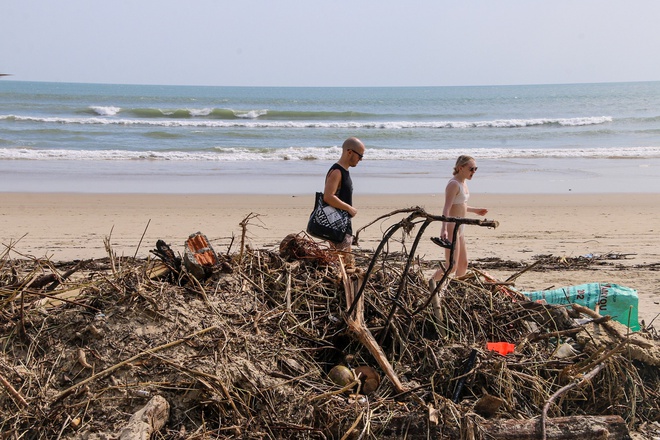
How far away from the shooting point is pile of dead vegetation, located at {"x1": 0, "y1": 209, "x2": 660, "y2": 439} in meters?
3.38

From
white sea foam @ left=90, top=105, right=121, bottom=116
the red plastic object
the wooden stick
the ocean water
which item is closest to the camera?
the wooden stick

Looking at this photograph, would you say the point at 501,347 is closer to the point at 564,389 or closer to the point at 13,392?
the point at 564,389

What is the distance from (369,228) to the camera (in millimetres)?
10352

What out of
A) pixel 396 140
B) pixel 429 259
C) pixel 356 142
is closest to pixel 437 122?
pixel 396 140

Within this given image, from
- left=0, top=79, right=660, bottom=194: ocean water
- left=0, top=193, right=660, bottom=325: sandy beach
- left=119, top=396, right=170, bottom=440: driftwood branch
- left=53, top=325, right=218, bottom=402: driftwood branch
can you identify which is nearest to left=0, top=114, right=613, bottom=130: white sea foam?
left=0, top=79, right=660, bottom=194: ocean water

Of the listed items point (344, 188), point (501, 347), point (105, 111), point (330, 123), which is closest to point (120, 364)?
point (501, 347)

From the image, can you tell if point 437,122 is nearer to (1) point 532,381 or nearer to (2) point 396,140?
(2) point 396,140

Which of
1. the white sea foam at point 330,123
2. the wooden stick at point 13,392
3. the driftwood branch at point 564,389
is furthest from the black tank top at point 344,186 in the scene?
the white sea foam at point 330,123

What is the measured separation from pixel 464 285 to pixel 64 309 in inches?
103

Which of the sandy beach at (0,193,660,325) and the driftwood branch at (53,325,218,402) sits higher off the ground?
the driftwood branch at (53,325,218,402)

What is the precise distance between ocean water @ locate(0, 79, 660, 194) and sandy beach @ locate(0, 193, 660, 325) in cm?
142

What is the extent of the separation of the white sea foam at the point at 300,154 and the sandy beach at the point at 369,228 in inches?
297

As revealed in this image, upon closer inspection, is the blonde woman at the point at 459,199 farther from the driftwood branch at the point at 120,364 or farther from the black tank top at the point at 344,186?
the driftwood branch at the point at 120,364

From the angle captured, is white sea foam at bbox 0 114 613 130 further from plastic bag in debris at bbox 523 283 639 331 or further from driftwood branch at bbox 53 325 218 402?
driftwood branch at bbox 53 325 218 402
